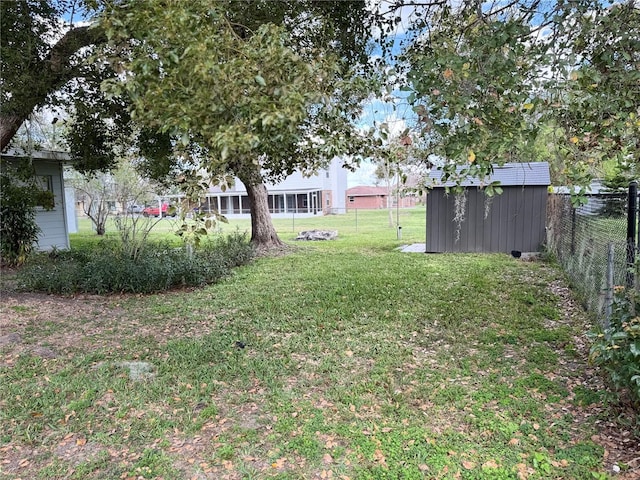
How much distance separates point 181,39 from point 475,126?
173 centimetres

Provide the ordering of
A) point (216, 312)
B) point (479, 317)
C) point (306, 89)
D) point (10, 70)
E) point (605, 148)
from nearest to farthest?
point (306, 89)
point (605, 148)
point (10, 70)
point (479, 317)
point (216, 312)

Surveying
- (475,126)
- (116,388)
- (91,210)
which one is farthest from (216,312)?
(91,210)

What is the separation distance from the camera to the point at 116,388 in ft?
10.7

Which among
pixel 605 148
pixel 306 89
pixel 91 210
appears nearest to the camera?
pixel 306 89

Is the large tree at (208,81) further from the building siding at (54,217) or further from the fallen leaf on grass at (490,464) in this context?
the building siding at (54,217)

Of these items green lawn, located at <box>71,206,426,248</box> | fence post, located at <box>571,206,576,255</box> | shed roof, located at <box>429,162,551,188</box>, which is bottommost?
green lawn, located at <box>71,206,426,248</box>

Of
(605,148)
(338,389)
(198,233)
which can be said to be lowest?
(338,389)

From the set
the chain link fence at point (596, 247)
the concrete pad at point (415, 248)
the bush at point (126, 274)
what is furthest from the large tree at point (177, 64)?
the concrete pad at point (415, 248)

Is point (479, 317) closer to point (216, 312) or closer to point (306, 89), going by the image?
point (216, 312)

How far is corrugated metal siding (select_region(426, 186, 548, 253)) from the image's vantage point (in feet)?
30.9

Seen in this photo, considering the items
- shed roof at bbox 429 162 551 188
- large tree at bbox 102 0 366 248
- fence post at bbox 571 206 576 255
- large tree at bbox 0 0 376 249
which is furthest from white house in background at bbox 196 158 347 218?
large tree at bbox 102 0 366 248

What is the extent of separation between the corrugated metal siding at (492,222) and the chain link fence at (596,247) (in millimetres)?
1977

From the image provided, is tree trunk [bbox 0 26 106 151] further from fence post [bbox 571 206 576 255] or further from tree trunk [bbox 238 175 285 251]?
fence post [bbox 571 206 576 255]

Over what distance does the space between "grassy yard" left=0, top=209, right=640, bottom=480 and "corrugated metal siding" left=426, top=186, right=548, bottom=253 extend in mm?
3853
